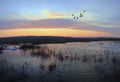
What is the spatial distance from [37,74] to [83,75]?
2.93m

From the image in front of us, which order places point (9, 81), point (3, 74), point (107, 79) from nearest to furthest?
point (9, 81) → point (107, 79) → point (3, 74)

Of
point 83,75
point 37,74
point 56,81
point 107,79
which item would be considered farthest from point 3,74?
point 107,79

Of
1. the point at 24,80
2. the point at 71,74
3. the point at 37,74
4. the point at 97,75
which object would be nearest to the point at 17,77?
the point at 24,80

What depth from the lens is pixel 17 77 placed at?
14320 mm

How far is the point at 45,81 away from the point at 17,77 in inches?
71.5

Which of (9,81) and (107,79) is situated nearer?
(9,81)

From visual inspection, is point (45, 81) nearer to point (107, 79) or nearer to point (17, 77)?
point (17, 77)

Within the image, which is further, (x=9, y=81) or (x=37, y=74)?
(x=37, y=74)

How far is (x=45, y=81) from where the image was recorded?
1361cm

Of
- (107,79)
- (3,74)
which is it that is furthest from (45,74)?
(107,79)

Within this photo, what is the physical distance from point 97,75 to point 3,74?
576 centimetres

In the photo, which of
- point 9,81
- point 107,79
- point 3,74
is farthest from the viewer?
point 3,74

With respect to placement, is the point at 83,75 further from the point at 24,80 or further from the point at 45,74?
the point at 24,80

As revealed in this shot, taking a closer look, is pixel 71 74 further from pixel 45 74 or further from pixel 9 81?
pixel 9 81
